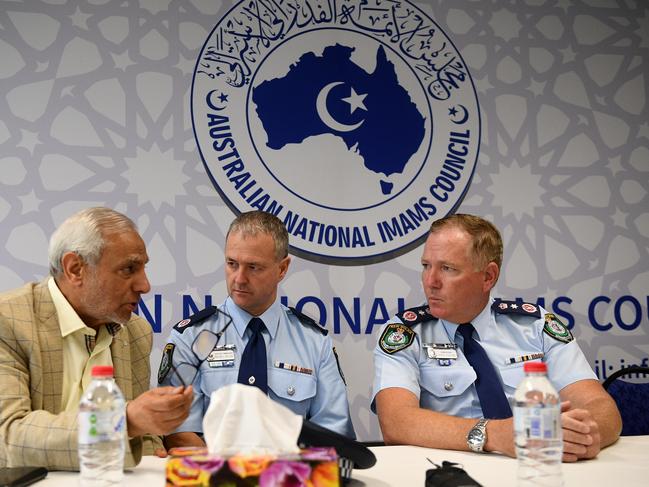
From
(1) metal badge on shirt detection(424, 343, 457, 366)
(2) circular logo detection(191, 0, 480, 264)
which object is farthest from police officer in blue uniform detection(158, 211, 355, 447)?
(2) circular logo detection(191, 0, 480, 264)

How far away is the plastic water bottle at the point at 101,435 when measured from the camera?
155 centimetres

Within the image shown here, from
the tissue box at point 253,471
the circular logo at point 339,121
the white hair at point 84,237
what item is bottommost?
the tissue box at point 253,471

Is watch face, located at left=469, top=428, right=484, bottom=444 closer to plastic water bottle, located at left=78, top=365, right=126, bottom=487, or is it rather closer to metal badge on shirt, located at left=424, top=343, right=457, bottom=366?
metal badge on shirt, located at left=424, top=343, right=457, bottom=366

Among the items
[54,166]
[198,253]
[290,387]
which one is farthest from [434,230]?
[54,166]

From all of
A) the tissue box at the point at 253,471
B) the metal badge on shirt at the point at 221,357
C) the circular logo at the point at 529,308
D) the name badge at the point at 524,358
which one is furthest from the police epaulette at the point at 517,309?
the tissue box at the point at 253,471

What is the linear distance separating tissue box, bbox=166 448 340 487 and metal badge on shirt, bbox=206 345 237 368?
152cm

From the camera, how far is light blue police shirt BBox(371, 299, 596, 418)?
8.43ft

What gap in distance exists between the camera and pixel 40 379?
6.73 ft

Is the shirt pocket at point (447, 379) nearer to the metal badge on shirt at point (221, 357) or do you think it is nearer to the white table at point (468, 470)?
the white table at point (468, 470)

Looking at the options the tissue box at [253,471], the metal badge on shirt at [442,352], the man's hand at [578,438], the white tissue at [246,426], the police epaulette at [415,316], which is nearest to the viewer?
the tissue box at [253,471]

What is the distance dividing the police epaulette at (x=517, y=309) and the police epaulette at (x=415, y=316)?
0.86 feet

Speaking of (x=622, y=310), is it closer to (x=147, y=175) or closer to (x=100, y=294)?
(x=147, y=175)

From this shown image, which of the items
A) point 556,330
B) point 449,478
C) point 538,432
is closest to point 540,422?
point 538,432

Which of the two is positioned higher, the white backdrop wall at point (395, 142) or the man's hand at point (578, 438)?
the white backdrop wall at point (395, 142)
